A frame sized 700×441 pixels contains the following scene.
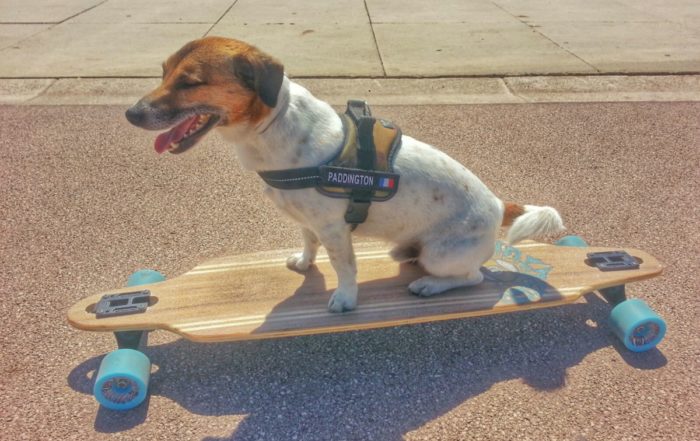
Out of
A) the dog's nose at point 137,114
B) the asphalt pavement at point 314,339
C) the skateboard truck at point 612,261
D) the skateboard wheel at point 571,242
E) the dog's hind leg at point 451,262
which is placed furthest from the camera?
the skateboard wheel at point 571,242

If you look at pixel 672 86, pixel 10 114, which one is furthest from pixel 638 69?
pixel 10 114

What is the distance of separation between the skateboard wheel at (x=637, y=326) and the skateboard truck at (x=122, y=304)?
293 centimetres

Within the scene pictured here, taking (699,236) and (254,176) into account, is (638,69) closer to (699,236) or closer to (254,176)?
(699,236)

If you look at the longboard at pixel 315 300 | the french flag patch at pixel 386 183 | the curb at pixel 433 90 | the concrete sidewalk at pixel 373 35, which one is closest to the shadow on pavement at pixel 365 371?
the longboard at pixel 315 300

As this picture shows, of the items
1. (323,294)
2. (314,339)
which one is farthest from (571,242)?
(314,339)

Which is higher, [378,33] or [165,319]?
[378,33]

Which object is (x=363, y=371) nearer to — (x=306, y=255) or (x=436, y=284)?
(x=436, y=284)

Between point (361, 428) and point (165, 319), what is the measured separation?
1.28m

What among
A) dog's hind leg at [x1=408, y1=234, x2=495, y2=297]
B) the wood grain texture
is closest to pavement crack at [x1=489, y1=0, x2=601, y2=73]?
the wood grain texture

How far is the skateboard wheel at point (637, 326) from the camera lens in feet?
10.1

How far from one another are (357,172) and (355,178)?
35 mm

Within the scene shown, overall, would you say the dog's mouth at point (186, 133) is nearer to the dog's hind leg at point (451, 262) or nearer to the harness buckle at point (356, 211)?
the harness buckle at point (356, 211)

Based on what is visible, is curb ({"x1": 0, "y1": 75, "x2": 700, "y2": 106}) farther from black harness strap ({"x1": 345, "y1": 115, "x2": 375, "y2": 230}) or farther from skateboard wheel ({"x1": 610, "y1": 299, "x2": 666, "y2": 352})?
skateboard wheel ({"x1": 610, "y1": 299, "x2": 666, "y2": 352})

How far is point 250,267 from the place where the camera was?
3.57 m
